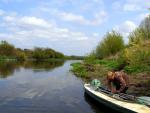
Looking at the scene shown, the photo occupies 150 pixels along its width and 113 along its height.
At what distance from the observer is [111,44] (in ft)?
214

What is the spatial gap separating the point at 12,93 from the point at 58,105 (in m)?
6.04

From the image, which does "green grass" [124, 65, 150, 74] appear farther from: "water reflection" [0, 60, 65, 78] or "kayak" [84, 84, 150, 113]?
"water reflection" [0, 60, 65, 78]

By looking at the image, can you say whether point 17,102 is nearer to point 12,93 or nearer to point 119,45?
point 12,93

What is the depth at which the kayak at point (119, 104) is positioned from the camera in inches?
556

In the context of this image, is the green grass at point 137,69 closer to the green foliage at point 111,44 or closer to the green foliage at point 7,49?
the green foliage at point 111,44

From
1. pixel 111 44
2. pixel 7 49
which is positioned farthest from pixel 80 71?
pixel 7 49

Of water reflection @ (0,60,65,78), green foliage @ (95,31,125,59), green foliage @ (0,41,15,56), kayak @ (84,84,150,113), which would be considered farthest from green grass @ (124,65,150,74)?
green foliage @ (0,41,15,56)

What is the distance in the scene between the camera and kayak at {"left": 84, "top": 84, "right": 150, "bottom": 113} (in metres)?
14.1

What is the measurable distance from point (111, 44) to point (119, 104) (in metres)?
50.3

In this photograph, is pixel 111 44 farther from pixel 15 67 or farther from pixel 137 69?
pixel 137 69

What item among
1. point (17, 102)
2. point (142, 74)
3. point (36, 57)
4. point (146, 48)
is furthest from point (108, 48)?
point (36, 57)

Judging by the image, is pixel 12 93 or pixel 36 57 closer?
pixel 12 93

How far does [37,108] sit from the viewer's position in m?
17.3

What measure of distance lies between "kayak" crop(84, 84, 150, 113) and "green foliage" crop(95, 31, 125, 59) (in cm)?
4552
